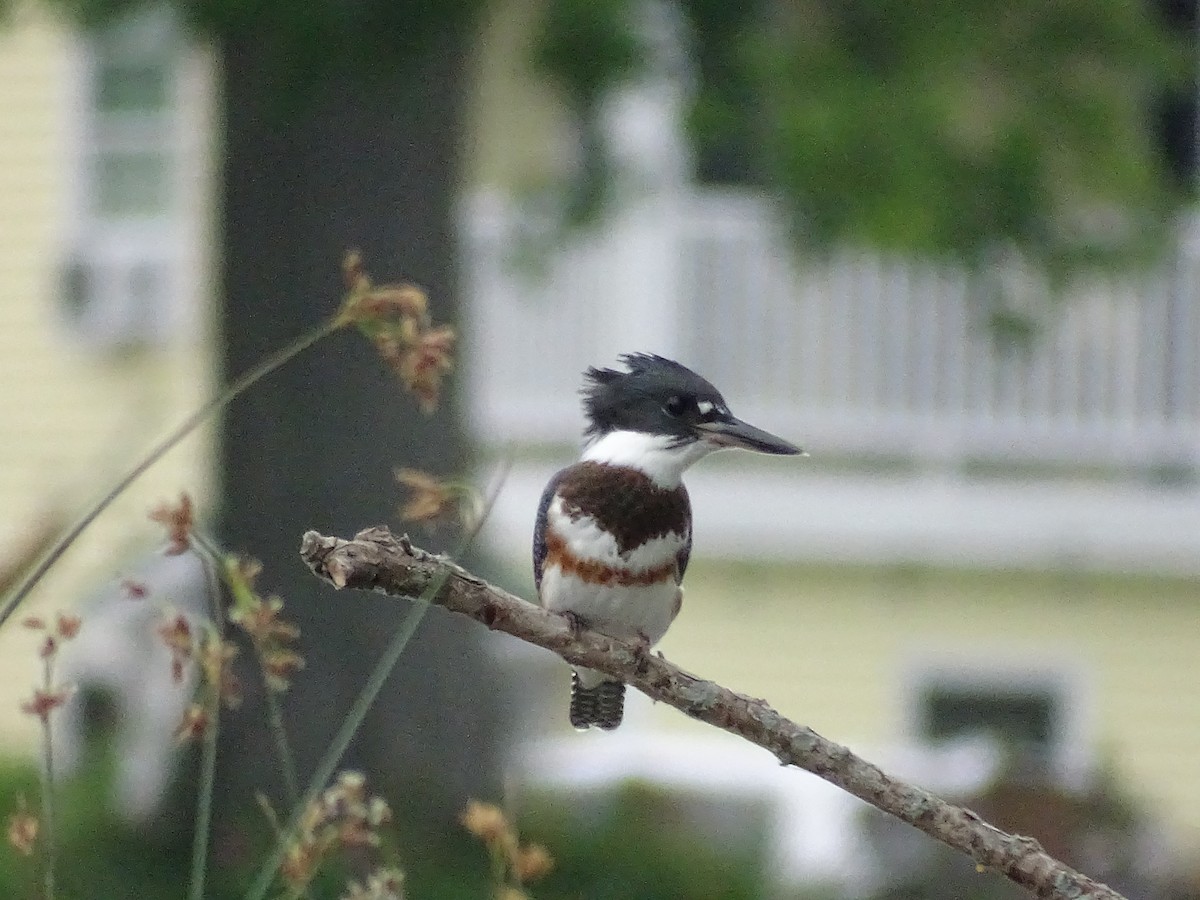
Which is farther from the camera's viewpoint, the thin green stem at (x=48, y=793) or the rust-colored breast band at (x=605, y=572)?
the rust-colored breast band at (x=605, y=572)

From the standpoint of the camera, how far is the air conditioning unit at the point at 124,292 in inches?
338

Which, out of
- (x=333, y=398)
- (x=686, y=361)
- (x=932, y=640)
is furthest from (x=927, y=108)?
(x=932, y=640)

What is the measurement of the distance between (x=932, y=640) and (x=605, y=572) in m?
6.51

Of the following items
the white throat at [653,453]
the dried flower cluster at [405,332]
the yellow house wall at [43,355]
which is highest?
the dried flower cluster at [405,332]

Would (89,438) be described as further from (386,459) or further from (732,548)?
(386,459)

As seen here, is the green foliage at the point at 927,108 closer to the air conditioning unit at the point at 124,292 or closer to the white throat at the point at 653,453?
the white throat at the point at 653,453

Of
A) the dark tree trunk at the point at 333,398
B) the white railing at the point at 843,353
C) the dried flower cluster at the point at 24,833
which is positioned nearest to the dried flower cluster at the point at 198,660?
the dried flower cluster at the point at 24,833

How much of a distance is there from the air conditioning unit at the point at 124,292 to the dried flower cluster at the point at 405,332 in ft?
23.9

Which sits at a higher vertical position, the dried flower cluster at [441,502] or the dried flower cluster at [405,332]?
the dried flower cluster at [405,332]

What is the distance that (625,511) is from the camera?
192cm

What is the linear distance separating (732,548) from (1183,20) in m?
2.76

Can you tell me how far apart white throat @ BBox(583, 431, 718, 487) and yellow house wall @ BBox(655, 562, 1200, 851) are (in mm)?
6163

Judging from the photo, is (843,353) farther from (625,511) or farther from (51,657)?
(51,657)

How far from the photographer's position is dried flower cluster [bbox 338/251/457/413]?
139 centimetres
